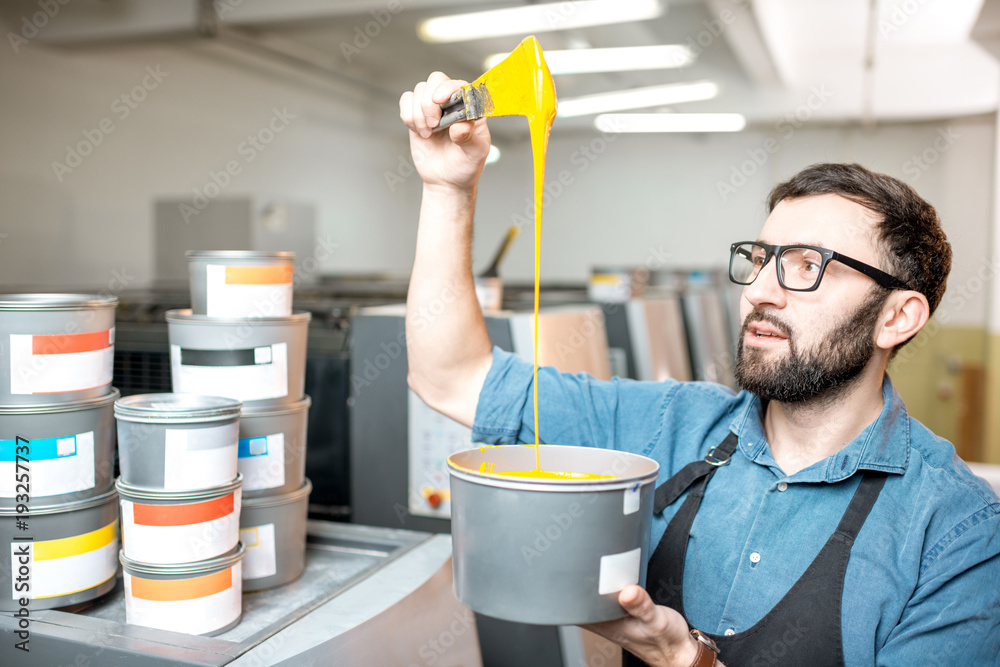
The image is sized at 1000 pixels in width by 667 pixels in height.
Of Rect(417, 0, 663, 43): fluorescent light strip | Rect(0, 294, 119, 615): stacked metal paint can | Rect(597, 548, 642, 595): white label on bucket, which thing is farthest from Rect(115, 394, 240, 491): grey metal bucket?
Rect(417, 0, 663, 43): fluorescent light strip

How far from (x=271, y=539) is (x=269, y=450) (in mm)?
163

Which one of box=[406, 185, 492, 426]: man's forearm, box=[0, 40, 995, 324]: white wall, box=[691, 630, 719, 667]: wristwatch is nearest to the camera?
box=[691, 630, 719, 667]: wristwatch

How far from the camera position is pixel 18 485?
122 cm

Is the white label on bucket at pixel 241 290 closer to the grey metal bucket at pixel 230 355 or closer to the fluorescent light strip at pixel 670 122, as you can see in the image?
the grey metal bucket at pixel 230 355

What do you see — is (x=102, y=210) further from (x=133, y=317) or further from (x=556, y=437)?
(x=556, y=437)

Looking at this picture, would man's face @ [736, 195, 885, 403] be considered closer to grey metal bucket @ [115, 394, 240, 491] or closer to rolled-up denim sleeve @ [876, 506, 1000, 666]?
rolled-up denim sleeve @ [876, 506, 1000, 666]

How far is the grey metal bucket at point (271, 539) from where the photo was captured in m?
1.42

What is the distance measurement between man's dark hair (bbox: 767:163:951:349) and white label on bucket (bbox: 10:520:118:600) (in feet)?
4.32

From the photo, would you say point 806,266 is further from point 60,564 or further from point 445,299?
point 60,564

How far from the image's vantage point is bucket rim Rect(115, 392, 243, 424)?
3.83 ft

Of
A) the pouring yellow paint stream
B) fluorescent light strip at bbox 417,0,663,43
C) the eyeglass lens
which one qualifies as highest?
fluorescent light strip at bbox 417,0,663,43

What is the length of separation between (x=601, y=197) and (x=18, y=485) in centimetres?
878

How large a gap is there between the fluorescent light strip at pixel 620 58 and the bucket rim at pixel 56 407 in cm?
514

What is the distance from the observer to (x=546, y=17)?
15.8 ft
